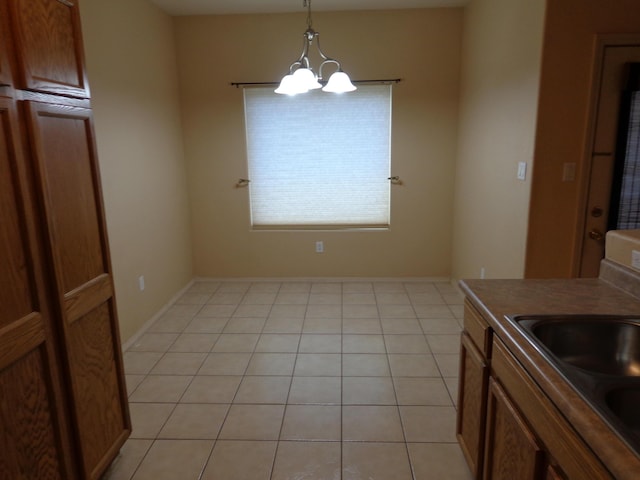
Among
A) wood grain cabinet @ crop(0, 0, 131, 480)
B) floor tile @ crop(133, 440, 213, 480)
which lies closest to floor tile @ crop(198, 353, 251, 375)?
floor tile @ crop(133, 440, 213, 480)

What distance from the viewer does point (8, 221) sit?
133cm

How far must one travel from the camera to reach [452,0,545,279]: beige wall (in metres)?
2.77

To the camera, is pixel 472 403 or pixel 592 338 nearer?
pixel 592 338

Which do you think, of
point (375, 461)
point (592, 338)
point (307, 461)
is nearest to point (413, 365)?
point (375, 461)

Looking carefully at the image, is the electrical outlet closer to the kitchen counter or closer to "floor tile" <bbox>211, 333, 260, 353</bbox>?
the kitchen counter

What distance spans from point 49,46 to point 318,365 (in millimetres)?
2333

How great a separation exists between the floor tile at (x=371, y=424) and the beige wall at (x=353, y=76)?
2.38 metres

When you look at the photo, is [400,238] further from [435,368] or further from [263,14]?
[263,14]

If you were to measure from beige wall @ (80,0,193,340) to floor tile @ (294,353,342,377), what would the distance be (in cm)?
142

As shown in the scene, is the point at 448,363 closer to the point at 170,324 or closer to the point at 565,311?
the point at 565,311

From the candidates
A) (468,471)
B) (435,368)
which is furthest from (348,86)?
(468,471)

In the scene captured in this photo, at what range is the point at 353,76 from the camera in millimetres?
4227

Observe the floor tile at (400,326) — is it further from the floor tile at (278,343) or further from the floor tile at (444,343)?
the floor tile at (278,343)

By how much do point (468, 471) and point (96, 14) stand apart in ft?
11.6
